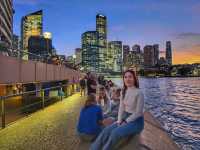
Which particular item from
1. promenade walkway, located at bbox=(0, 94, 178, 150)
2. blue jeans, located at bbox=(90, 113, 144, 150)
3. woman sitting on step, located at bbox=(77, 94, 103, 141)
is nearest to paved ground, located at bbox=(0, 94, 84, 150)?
promenade walkway, located at bbox=(0, 94, 178, 150)

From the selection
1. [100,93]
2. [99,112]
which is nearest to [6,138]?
[99,112]

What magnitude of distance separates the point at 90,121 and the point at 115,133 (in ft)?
5.90

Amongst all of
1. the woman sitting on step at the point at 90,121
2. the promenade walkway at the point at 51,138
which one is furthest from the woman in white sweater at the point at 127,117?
the woman sitting on step at the point at 90,121

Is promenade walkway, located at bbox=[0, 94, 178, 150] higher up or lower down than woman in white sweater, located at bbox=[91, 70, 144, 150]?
lower down

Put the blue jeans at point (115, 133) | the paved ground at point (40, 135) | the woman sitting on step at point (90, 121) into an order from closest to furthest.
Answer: the blue jeans at point (115, 133) → the woman sitting on step at point (90, 121) → the paved ground at point (40, 135)

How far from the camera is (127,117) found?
716cm

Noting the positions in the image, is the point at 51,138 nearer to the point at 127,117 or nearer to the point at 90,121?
the point at 90,121

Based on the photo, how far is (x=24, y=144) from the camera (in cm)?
913

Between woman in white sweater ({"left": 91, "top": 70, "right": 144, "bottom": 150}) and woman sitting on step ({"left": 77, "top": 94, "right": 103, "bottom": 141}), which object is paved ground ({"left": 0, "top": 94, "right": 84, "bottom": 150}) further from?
woman in white sweater ({"left": 91, "top": 70, "right": 144, "bottom": 150})

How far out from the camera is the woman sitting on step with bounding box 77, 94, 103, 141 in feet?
28.3

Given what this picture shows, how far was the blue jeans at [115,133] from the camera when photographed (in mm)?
6969

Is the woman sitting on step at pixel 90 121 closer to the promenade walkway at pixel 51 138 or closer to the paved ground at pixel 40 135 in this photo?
the promenade walkway at pixel 51 138

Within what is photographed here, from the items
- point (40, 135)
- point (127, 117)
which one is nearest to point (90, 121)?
point (127, 117)

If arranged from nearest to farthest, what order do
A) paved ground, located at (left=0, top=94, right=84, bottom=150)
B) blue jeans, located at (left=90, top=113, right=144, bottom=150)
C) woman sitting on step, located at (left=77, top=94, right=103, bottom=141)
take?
blue jeans, located at (left=90, top=113, right=144, bottom=150) < woman sitting on step, located at (left=77, top=94, right=103, bottom=141) < paved ground, located at (left=0, top=94, right=84, bottom=150)
